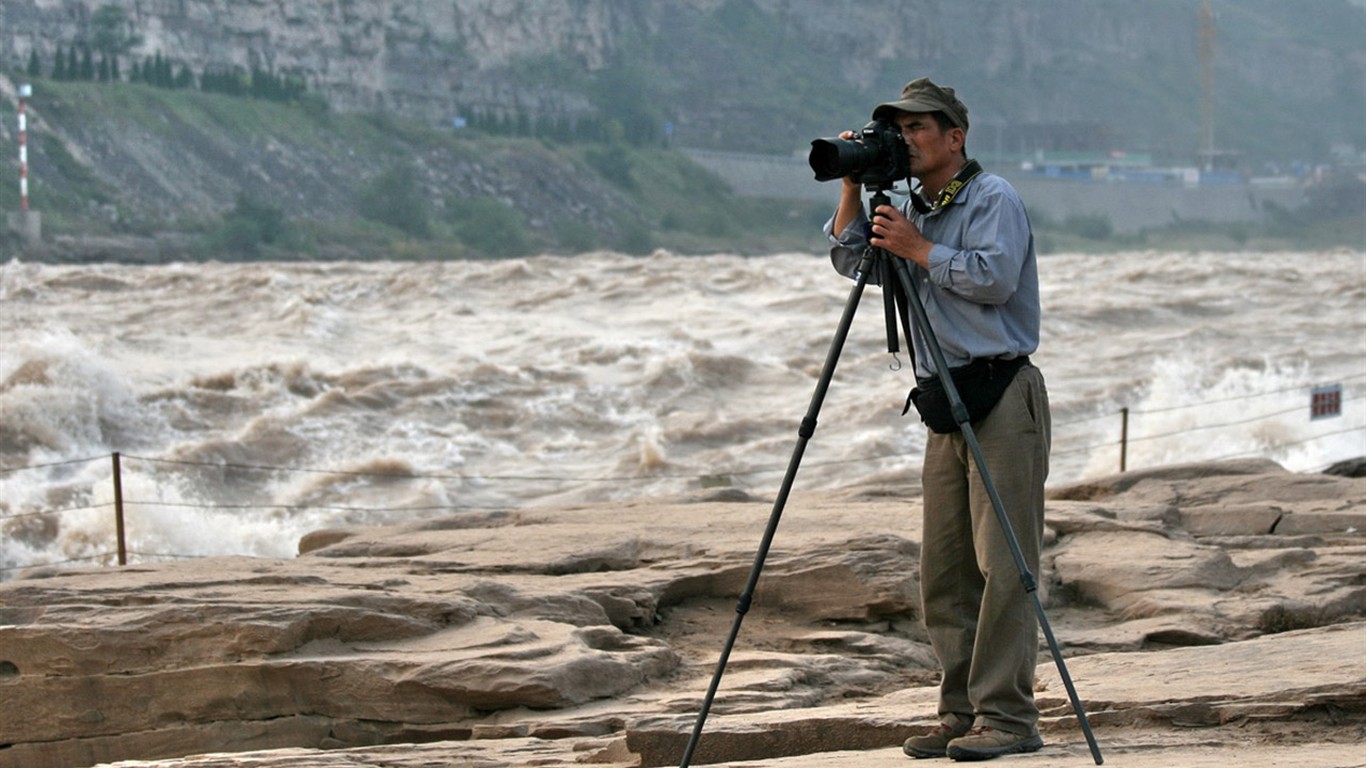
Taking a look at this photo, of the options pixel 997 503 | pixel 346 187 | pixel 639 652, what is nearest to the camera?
pixel 997 503

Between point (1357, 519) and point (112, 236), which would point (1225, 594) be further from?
point (112, 236)

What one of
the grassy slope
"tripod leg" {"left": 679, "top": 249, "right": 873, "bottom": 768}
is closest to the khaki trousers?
"tripod leg" {"left": 679, "top": 249, "right": 873, "bottom": 768}

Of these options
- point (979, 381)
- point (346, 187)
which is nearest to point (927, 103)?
point (979, 381)

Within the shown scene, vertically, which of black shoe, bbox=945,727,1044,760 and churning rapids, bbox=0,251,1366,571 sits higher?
black shoe, bbox=945,727,1044,760

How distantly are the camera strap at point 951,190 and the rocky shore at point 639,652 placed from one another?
4.57ft

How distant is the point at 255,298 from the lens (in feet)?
140

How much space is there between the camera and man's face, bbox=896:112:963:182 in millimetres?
4332

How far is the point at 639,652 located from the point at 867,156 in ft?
7.84

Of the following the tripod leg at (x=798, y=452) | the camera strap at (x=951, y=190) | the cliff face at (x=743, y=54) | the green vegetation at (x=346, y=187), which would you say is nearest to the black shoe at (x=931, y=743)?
the tripod leg at (x=798, y=452)

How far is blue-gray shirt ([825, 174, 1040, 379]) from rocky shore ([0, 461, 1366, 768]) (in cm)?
103

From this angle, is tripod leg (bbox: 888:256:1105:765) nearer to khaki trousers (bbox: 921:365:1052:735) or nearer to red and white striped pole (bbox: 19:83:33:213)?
khaki trousers (bbox: 921:365:1052:735)

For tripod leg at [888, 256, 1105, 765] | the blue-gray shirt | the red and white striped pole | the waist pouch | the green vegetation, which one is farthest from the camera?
the green vegetation

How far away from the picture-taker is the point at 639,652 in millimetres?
5980

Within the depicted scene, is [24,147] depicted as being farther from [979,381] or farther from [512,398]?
[979,381]
